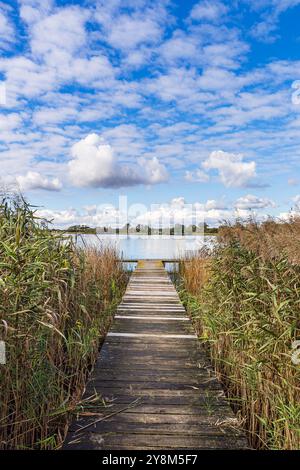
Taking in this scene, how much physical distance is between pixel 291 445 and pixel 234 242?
9.79 feet

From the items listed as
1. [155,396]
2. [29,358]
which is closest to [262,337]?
[155,396]

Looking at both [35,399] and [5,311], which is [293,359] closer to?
[35,399]

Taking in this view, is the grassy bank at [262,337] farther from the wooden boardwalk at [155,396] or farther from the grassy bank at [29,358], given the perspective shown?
the grassy bank at [29,358]

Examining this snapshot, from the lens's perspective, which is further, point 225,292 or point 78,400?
point 225,292

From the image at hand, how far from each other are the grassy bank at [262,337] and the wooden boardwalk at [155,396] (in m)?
0.29

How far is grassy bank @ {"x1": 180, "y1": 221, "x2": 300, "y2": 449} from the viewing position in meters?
2.49

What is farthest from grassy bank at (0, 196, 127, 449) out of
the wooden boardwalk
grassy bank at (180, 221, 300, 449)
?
grassy bank at (180, 221, 300, 449)

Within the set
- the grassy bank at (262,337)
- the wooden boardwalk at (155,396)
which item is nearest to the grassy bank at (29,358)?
the wooden boardwalk at (155,396)

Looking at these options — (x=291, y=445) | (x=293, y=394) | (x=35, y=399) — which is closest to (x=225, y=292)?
(x=293, y=394)

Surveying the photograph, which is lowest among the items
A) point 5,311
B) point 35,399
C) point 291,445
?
point 291,445

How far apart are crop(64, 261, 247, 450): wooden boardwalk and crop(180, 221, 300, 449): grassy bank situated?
0.29 metres

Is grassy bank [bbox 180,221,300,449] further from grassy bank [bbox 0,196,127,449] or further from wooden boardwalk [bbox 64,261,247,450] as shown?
grassy bank [bbox 0,196,127,449]

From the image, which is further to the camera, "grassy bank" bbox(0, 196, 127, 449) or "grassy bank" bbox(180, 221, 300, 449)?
"grassy bank" bbox(180, 221, 300, 449)

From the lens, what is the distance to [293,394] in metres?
2.47
